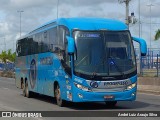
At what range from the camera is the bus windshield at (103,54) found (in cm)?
1608

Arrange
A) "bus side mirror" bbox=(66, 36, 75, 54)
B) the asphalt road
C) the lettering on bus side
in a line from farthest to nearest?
the lettering on bus side
the asphalt road
"bus side mirror" bbox=(66, 36, 75, 54)

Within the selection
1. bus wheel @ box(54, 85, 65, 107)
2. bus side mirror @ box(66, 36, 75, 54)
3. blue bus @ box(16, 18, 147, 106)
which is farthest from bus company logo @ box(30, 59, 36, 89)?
bus side mirror @ box(66, 36, 75, 54)

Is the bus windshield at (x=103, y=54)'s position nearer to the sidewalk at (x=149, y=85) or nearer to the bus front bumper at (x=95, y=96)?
the bus front bumper at (x=95, y=96)

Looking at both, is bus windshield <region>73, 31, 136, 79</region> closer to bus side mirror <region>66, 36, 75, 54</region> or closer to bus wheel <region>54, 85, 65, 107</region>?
bus side mirror <region>66, 36, 75, 54</region>

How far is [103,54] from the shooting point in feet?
53.2

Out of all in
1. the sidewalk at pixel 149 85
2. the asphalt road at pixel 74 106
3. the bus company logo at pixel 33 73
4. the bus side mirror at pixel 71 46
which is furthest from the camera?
the sidewalk at pixel 149 85

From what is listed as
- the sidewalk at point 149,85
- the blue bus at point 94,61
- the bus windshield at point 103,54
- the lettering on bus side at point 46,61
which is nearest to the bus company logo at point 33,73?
the lettering on bus side at point 46,61

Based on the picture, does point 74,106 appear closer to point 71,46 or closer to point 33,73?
point 71,46

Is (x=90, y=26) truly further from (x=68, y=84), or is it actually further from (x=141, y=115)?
(x=141, y=115)

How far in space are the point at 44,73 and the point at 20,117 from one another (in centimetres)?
621

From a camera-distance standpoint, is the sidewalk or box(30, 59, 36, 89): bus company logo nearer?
box(30, 59, 36, 89): bus company logo

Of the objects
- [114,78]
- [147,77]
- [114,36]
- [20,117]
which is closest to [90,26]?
[114,36]

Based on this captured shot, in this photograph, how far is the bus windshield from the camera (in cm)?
1608

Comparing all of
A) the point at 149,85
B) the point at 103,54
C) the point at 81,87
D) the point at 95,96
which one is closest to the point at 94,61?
the point at 103,54
